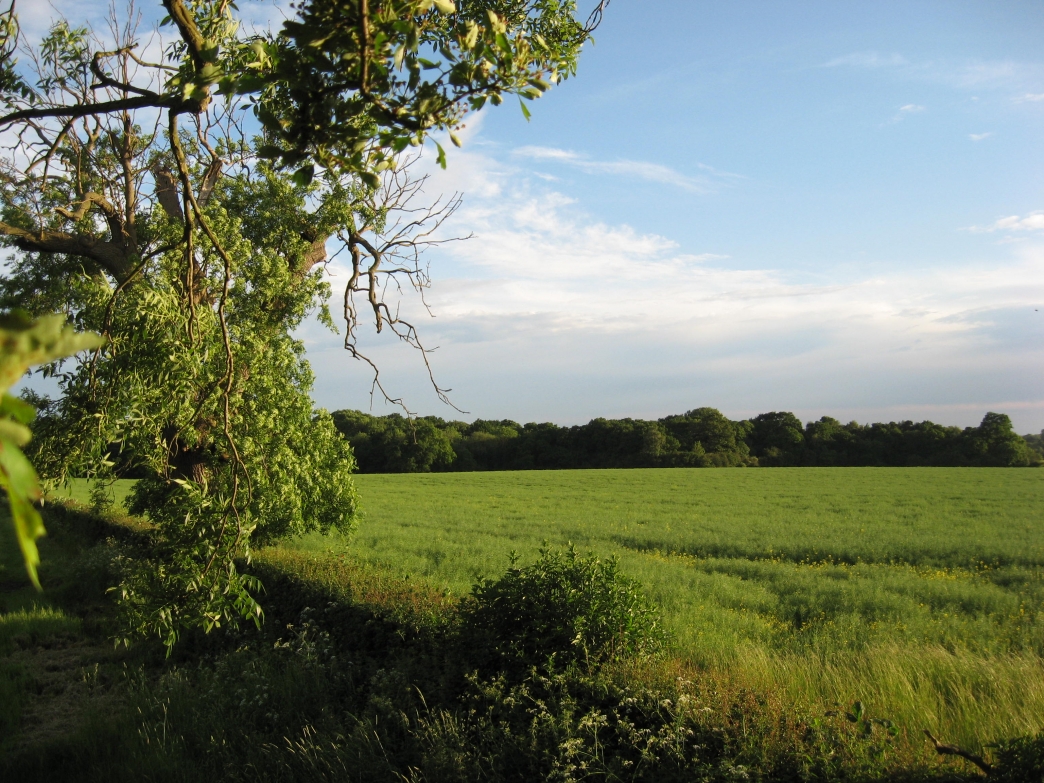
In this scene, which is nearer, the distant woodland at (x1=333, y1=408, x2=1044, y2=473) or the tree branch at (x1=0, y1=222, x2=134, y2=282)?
the tree branch at (x1=0, y1=222, x2=134, y2=282)

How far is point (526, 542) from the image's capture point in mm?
19625

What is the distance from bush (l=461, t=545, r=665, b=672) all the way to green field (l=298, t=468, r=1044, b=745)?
3.37 feet

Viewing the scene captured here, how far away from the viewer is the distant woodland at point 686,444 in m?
61.4

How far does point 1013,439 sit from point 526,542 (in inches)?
2432

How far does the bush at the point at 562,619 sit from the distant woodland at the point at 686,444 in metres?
50.0

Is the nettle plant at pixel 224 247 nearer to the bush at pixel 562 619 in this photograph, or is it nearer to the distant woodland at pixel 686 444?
the bush at pixel 562 619

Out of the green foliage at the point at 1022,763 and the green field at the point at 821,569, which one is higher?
the green foliage at the point at 1022,763

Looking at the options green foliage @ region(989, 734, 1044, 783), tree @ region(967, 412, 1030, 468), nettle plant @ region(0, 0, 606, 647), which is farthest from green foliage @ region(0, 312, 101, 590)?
tree @ region(967, 412, 1030, 468)

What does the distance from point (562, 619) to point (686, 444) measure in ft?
224

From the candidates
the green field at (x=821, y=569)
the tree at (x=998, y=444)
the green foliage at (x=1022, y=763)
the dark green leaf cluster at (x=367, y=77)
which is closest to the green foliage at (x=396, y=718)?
the green foliage at (x=1022, y=763)

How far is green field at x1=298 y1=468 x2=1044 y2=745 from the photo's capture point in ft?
20.1

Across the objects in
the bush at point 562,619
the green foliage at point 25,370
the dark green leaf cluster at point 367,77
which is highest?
the dark green leaf cluster at point 367,77

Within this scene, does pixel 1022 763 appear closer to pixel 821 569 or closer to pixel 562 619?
pixel 562 619

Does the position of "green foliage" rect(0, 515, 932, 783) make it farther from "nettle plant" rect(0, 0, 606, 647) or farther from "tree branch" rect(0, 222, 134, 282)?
"tree branch" rect(0, 222, 134, 282)
